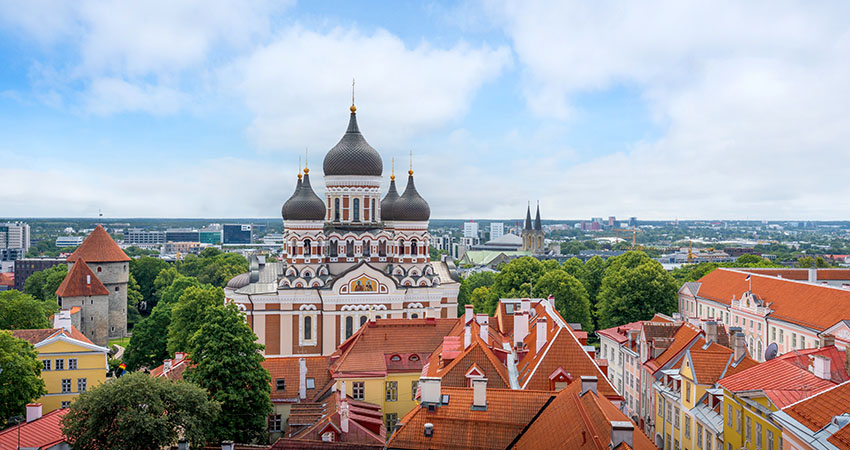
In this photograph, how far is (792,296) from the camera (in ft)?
174

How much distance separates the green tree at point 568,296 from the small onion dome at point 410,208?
15.8 meters

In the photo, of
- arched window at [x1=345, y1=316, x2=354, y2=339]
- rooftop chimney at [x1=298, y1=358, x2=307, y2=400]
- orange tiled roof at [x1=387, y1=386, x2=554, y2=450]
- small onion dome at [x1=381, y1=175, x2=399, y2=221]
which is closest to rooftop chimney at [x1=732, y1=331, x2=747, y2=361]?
orange tiled roof at [x1=387, y1=386, x2=554, y2=450]

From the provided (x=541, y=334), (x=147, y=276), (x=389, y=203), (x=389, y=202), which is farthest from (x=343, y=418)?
(x=147, y=276)

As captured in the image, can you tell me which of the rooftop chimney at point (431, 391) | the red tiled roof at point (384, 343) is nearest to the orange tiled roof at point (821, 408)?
the rooftop chimney at point (431, 391)

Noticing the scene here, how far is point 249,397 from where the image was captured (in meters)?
34.0

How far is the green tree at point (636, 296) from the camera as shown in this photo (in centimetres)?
6769

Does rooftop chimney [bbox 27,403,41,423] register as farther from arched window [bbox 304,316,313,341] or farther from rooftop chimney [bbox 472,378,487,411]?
arched window [bbox 304,316,313,341]

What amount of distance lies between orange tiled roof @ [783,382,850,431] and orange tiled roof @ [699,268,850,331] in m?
29.4

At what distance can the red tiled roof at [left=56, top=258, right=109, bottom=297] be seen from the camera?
70688mm

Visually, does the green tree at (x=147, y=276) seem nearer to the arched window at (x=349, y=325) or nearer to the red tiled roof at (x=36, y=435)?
the arched window at (x=349, y=325)

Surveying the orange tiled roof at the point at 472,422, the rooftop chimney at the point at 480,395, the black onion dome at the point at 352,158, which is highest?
the black onion dome at the point at 352,158

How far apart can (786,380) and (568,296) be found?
45.8 m

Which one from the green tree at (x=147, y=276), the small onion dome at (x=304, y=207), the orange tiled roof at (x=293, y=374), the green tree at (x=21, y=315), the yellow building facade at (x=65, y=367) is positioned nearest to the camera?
the orange tiled roof at (x=293, y=374)

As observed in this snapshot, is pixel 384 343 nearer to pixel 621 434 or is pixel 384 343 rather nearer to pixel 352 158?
pixel 621 434
